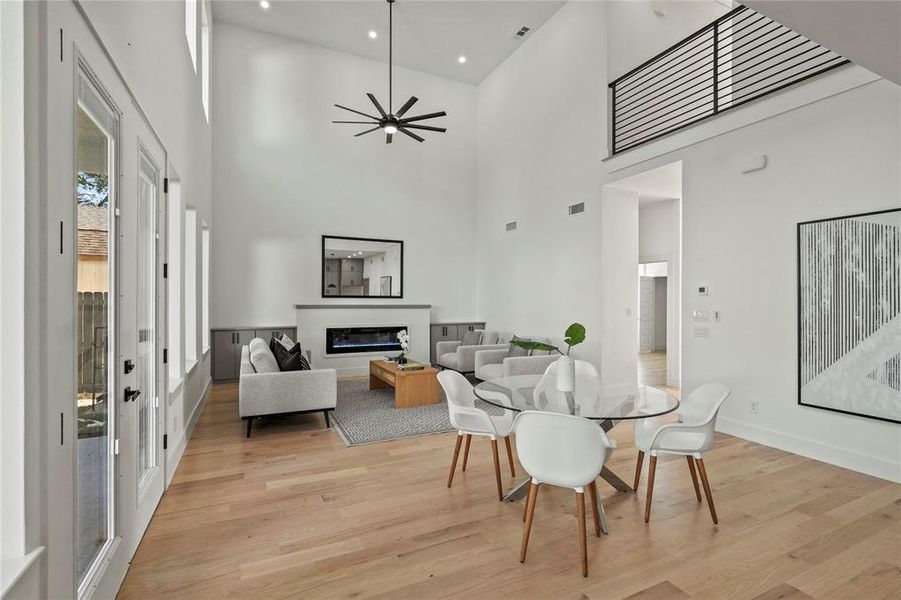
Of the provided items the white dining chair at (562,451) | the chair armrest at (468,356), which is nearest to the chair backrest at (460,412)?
the white dining chair at (562,451)

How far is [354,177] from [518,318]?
4.18m

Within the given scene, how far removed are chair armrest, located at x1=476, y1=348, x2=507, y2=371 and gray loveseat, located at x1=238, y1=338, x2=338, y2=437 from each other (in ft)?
8.41

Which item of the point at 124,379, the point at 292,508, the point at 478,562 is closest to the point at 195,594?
the point at 292,508

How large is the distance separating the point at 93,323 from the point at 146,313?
109cm

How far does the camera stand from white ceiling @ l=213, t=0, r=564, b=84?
6.96 meters

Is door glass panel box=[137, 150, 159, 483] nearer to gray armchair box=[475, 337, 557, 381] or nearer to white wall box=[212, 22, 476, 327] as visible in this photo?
gray armchair box=[475, 337, 557, 381]

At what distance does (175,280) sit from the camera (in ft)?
12.2

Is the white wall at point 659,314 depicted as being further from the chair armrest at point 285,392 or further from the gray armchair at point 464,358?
the chair armrest at point 285,392

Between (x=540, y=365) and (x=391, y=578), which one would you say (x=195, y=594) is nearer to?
(x=391, y=578)

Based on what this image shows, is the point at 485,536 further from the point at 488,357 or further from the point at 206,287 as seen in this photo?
the point at 206,287

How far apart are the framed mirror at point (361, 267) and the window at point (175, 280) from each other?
4.25 m

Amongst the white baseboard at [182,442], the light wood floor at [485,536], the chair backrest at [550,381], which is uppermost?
the chair backrest at [550,381]

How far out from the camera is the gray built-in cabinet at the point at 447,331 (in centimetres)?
902

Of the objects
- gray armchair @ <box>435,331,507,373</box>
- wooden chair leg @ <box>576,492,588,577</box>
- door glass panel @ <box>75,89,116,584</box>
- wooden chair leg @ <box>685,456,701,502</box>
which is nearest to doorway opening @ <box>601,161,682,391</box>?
gray armchair @ <box>435,331,507,373</box>
